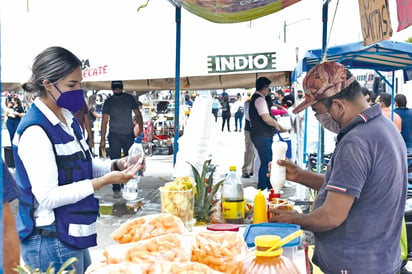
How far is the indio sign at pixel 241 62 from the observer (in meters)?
8.30

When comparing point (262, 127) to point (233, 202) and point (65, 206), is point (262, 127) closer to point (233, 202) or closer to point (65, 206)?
point (233, 202)

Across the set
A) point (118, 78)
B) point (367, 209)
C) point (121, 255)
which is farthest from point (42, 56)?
point (118, 78)

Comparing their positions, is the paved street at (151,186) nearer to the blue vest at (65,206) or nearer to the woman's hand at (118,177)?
the blue vest at (65,206)

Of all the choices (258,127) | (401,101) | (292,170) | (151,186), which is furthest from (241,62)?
(292,170)

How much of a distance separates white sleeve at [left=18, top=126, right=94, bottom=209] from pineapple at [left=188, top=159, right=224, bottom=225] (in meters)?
1.01

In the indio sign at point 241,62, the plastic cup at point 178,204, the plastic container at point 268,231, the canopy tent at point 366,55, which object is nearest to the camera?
the plastic container at point 268,231

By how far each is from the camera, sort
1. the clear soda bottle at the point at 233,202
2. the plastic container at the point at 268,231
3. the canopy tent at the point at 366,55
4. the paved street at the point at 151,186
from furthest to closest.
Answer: the canopy tent at the point at 366,55 < the paved street at the point at 151,186 < the clear soda bottle at the point at 233,202 < the plastic container at the point at 268,231

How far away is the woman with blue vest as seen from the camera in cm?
229

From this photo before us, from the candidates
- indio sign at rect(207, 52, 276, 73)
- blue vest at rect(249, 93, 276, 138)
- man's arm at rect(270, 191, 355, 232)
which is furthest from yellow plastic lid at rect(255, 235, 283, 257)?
indio sign at rect(207, 52, 276, 73)

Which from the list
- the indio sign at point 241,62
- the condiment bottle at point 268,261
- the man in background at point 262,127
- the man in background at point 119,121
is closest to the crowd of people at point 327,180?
the condiment bottle at point 268,261

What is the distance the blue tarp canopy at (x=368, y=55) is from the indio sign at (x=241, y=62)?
57 centimetres

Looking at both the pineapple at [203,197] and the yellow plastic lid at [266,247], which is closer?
the yellow plastic lid at [266,247]

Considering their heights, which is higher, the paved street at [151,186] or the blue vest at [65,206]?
the blue vest at [65,206]

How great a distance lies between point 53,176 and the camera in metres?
2.29
